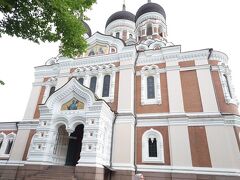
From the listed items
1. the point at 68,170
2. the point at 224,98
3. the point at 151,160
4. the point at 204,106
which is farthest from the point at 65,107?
the point at 224,98

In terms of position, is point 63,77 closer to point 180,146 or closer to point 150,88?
point 150,88

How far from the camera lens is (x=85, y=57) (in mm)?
13688

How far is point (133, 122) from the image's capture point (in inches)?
416

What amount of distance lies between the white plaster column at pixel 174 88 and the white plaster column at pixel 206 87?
3.96ft

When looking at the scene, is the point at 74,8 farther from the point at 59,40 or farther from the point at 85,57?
the point at 85,57

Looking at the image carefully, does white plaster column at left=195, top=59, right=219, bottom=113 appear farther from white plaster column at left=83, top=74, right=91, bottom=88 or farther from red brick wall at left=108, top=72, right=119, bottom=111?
white plaster column at left=83, top=74, right=91, bottom=88

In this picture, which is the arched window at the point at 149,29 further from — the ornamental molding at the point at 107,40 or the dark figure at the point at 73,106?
the dark figure at the point at 73,106

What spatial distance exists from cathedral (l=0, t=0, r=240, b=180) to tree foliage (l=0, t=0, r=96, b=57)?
412cm

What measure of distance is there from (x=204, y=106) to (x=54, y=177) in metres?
8.53

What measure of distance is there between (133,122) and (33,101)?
813 centimetres

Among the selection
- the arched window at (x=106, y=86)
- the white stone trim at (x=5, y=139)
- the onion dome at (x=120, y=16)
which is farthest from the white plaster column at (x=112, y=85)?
the onion dome at (x=120, y=16)

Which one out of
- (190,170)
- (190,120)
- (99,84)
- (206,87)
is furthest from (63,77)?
(190,170)

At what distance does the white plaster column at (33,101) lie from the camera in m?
13.3

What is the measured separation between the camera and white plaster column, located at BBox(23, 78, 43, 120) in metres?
13.3
